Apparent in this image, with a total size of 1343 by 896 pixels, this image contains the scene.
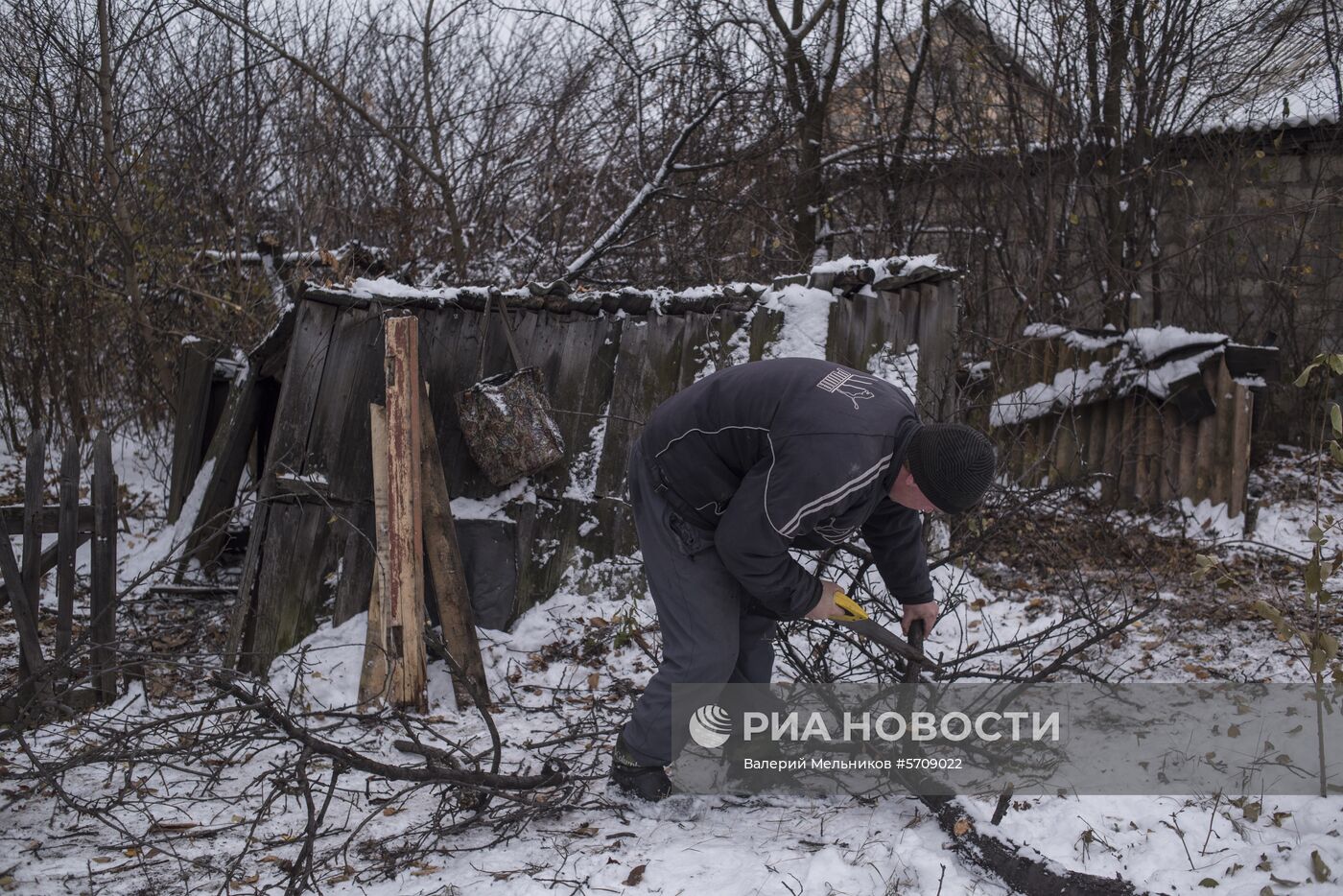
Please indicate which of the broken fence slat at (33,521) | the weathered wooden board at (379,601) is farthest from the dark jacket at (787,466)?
the broken fence slat at (33,521)

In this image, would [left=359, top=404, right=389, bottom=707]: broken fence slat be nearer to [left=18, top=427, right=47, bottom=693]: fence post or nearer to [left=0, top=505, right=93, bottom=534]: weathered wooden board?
[left=0, top=505, right=93, bottom=534]: weathered wooden board

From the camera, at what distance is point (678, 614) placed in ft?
9.96

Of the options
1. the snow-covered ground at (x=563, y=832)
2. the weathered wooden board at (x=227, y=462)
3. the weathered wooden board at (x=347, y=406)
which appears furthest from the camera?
the weathered wooden board at (x=227, y=462)

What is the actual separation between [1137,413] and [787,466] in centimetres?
527

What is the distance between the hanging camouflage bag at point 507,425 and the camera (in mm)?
4473

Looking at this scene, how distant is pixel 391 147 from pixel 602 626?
6.34 meters

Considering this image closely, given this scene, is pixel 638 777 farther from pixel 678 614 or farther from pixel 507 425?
pixel 507 425

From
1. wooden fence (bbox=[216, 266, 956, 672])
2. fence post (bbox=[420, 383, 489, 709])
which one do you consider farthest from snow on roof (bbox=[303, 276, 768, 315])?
fence post (bbox=[420, 383, 489, 709])

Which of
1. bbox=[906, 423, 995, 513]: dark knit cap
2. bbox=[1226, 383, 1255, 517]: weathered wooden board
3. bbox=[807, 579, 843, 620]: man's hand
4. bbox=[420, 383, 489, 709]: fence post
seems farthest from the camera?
bbox=[1226, 383, 1255, 517]: weathered wooden board

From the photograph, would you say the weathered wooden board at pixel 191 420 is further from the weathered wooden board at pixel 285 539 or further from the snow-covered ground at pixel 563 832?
the snow-covered ground at pixel 563 832

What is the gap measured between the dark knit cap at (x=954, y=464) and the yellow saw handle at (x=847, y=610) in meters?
0.49

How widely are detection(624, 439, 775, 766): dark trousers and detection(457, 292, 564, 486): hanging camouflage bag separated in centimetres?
147

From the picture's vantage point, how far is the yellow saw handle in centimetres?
289

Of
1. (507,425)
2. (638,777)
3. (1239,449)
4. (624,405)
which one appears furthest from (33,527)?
(1239,449)
